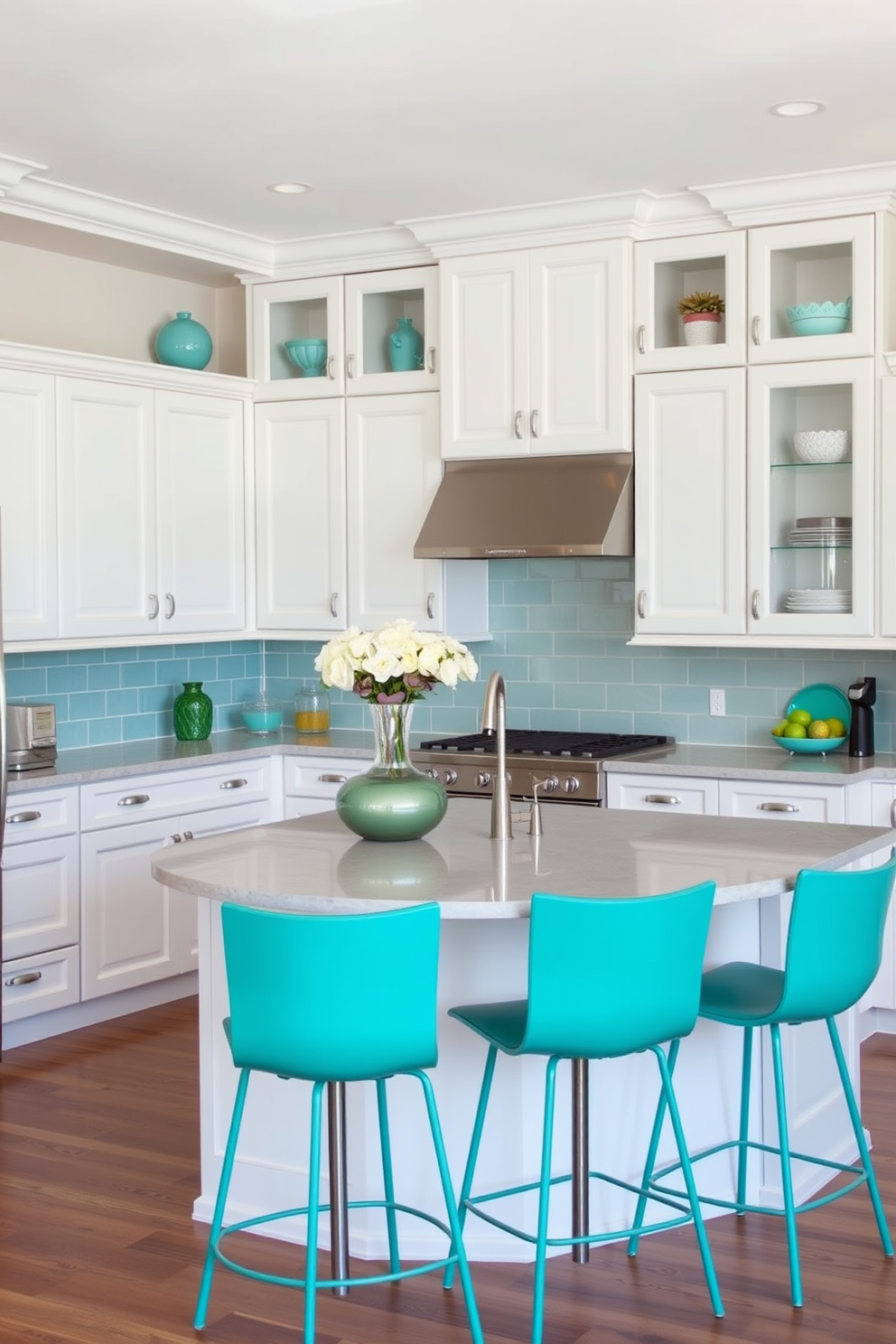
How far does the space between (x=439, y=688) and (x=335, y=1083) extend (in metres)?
3.29

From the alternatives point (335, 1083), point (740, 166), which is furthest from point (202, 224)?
point (335, 1083)

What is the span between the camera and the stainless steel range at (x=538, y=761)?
202 inches

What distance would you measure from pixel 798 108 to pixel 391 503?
2250 mm

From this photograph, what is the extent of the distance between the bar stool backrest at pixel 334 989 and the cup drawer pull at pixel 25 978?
2281 millimetres

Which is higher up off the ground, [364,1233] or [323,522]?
[323,522]

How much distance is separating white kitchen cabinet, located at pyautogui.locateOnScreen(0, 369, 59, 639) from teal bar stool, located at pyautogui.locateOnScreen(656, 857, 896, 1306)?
9.24ft

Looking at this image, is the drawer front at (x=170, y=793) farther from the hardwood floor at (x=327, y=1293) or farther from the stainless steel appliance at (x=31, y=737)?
the hardwood floor at (x=327, y=1293)

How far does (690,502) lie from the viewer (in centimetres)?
522

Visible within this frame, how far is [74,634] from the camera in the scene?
5.28 meters

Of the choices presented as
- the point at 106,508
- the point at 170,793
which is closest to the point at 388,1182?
the point at 170,793

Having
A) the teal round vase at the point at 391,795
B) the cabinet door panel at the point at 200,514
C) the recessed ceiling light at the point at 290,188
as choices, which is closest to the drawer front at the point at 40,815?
the cabinet door panel at the point at 200,514

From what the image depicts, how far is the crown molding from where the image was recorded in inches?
190

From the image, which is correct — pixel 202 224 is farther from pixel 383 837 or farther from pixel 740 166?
pixel 383 837

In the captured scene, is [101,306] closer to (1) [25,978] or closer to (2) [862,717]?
(1) [25,978]
